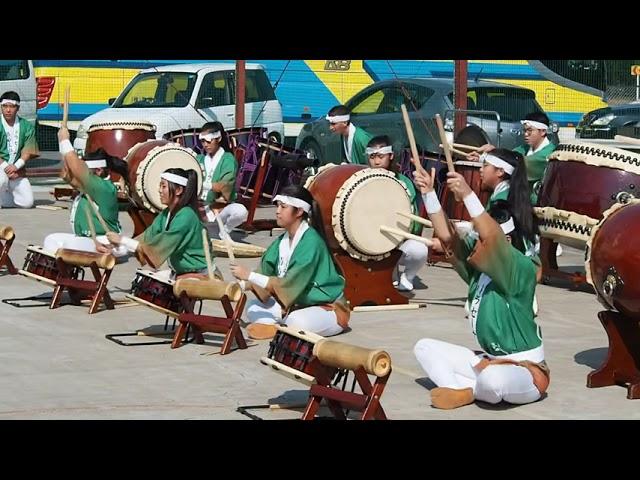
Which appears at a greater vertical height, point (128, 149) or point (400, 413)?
point (128, 149)

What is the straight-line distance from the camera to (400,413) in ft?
18.2

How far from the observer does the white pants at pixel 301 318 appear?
6910 mm

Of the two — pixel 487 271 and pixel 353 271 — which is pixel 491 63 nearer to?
pixel 353 271

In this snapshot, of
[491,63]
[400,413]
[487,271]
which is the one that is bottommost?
[400,413]

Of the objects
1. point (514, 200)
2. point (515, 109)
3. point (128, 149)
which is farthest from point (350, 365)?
point (515, 109)

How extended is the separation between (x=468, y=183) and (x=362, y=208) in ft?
6.16

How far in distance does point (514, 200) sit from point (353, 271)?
234cm

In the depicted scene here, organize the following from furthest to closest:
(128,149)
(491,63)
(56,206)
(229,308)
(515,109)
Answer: (491,63)
(515,109)
(56,206)
(128,149)
(229,308)

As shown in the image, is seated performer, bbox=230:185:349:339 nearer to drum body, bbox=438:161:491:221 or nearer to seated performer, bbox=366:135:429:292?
seated performer, bbox=366:135:429:292

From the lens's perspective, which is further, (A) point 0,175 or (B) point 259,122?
(B) point 259,122

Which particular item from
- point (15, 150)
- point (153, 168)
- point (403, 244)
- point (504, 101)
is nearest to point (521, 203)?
point (403, 244)

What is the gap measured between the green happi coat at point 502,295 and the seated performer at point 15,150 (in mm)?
7922

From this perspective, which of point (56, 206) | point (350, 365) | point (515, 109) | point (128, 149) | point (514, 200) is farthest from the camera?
point (515, 109)

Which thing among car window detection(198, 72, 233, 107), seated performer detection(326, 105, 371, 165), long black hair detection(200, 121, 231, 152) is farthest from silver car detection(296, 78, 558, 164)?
seated performer detection(326, 105, 371, 165)
